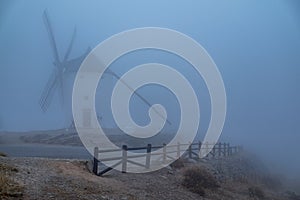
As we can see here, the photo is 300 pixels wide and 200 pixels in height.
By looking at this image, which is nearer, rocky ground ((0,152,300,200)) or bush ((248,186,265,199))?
rocky ground ((0,152,300,200))

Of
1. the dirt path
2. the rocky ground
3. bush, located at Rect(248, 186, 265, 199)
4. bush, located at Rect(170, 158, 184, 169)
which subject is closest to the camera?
the rocky ground

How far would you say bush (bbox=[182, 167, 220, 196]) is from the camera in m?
15.4

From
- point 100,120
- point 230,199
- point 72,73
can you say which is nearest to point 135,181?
point 230,199

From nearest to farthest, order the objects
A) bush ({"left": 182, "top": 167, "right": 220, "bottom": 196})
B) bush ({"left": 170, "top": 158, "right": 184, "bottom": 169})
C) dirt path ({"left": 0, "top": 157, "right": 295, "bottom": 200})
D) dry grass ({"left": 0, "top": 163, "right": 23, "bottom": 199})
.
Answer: dry grass ({"left": 0, "top": 163, "right": 23, "bottom": 199}) < dirt path ({"left": 0, "top": 157, "right": 295, "bottom": 200}) < bush ({"left": 182, "top": 167, "right": 220, "bottom": 196}) < bush ({"left": 170, "top": 158, "right": 184, "bottom": 169})

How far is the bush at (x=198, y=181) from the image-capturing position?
15.4 metres

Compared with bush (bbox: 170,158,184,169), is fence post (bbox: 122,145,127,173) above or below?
above

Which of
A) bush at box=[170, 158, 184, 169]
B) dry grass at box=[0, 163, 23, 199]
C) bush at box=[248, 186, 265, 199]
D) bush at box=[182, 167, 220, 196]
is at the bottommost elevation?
bush at box=[248, 186, 265, 199]

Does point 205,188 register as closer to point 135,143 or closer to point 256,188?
point 256,188

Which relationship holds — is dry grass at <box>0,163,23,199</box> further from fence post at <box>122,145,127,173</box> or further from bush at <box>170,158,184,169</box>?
bush at <box>170,158,184,169</box>

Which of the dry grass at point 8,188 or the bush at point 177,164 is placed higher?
the dry grass at point 8,188

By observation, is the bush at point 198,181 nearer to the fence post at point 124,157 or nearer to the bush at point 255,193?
the fence post at point 124,157

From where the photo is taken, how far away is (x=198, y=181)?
1605 cm

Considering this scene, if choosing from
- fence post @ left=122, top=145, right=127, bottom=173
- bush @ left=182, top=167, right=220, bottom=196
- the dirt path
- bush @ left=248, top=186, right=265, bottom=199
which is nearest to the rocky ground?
the dirt path

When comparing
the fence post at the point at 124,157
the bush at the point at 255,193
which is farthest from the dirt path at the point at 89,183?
the bush at the point at 255,193
